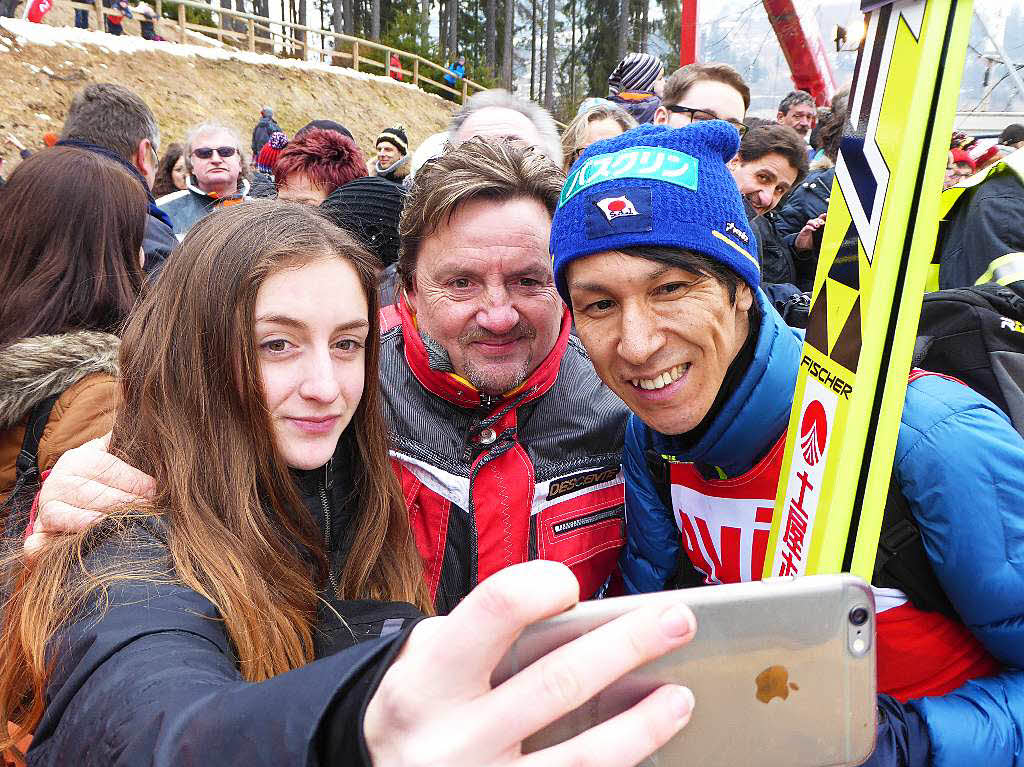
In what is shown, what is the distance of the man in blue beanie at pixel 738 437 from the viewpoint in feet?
4.16

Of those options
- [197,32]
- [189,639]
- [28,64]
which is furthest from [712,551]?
[197,32]

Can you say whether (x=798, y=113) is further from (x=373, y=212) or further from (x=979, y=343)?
(x=979, y=343)

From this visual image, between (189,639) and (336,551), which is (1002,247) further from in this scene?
(189,639)

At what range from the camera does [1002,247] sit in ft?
7.61

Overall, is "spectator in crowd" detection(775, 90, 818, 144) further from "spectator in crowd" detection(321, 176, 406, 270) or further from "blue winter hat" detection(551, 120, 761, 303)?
"blue winter hat" detection(551, 120, 761, 303)

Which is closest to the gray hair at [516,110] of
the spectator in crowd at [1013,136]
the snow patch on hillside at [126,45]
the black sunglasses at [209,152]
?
the black sunglasses at [209,152]

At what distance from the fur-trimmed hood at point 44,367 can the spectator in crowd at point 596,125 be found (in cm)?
293

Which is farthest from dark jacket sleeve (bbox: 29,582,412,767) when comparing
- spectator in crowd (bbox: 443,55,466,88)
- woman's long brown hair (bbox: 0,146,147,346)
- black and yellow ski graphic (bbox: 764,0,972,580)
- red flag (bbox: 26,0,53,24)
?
spectator in crowd (bbox: 443,55,466,88)

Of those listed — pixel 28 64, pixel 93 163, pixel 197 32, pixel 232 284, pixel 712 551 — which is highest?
pixel 197 32

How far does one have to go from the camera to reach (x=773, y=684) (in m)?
0.69

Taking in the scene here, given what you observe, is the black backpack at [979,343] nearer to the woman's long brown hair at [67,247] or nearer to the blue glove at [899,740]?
the blue glove at [899,740]

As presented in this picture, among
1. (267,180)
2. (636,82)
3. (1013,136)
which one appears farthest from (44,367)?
(1013,136)

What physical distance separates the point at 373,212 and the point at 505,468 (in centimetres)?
198

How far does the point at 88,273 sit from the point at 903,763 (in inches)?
96.5
